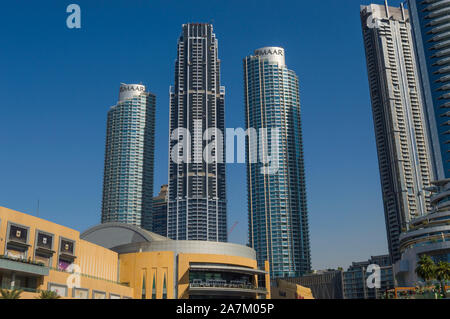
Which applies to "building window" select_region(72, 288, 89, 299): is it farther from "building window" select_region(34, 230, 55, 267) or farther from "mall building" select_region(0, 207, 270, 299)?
"building window" select_region(34, 230, 55, 267)

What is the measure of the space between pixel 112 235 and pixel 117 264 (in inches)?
551

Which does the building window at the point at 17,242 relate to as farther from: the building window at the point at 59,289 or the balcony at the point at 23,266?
the building window at the point at 59,289

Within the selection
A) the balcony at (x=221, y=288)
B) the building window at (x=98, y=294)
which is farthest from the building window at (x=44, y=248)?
the balcony at (x=221, y=288)

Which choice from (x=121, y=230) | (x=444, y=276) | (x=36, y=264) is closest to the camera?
(x=36, y=264)

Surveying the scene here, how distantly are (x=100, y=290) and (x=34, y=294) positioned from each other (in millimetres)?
21616

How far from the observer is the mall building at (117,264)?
7462 cm

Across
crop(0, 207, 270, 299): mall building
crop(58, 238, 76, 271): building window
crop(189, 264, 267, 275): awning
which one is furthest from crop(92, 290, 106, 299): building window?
crop(189, 264, 267, 275): awning

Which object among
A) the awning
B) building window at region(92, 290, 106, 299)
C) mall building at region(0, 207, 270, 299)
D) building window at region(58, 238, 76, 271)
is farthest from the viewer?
the awning

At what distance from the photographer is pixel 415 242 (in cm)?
15462

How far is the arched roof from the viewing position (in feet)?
384

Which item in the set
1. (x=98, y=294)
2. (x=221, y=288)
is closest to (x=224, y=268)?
(x=221, y=288)
